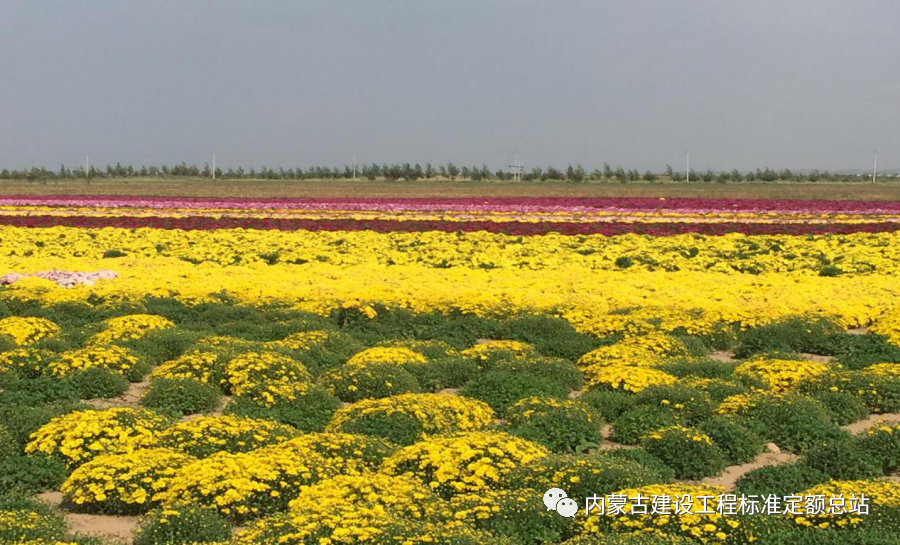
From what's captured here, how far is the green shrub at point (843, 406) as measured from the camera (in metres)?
10.4

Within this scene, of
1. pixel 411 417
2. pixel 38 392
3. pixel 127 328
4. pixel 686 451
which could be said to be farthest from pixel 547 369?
pixel 127 328

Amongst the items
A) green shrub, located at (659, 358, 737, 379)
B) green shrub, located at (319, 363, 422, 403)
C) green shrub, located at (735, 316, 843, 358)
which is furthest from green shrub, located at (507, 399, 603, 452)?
green shrub, located at (735, 316, 843, 358)

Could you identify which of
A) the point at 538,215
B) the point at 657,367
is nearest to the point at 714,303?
the point at 657,367

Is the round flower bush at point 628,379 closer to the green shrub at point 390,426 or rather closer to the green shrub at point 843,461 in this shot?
the green shrub at point 843,461

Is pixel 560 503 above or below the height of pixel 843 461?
above

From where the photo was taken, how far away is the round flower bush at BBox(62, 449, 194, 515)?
25.4 feet

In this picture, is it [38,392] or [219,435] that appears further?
[38,392]

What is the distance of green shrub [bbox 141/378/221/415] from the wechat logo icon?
199 inches

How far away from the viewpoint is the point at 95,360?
12.1 meters

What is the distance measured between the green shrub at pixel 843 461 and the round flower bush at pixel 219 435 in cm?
517

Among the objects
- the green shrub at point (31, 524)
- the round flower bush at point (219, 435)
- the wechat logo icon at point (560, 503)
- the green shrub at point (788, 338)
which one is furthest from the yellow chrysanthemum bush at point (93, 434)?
the green shrub at point (788, 338)

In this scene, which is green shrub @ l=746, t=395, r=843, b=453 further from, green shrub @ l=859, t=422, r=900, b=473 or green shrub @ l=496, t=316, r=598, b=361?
green shrub @ l=496, t=316, r=598, b=361

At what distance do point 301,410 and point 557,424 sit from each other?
2.97m

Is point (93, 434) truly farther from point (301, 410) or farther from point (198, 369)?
point (198, 369)
